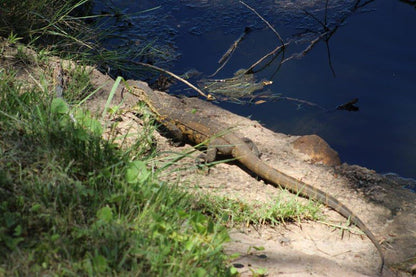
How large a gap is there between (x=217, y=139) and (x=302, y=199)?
1.46 m

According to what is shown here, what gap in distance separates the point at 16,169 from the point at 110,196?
73cm

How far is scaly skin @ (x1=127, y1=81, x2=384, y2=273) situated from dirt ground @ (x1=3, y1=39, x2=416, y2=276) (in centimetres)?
10

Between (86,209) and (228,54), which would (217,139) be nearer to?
(228,54)

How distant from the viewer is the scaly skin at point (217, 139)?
486 centimetres

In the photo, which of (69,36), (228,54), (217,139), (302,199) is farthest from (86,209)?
(228,54)

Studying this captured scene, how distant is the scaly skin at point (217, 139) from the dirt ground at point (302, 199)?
0.10 m

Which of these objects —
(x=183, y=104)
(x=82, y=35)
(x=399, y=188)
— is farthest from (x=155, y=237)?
(x=82, y=35)

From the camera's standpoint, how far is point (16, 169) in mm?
3447

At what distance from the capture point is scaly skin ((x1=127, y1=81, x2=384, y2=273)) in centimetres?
486

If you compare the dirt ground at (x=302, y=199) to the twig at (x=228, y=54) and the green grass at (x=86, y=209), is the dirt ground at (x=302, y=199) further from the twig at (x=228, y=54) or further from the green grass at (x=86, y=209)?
the twig at (x=228, y=54)

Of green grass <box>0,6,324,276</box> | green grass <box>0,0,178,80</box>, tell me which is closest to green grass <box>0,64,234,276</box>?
green grass <box>0,6,324,276</box>

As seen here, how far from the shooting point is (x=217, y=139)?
19.4 ft

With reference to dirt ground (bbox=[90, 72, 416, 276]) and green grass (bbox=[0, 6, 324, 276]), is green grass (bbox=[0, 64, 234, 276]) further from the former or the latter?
dirt ground (bbox=[90, 72, 416, 276])

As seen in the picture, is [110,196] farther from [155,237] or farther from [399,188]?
[399,188]
